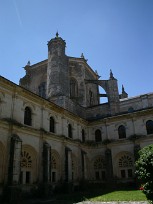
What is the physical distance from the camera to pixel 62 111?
24578 millimetres

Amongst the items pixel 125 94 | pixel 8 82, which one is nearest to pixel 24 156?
pixel 8 82

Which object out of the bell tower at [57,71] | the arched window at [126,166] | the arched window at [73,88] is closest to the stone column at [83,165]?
the arched window at [126,166]

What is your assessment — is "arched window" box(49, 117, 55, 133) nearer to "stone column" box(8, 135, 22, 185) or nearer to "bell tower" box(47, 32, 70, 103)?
"stone column" box(8, 135, 22, 185)

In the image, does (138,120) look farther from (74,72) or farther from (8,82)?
(8,82)

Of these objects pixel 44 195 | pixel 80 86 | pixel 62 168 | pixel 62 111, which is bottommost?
pixel 44 195

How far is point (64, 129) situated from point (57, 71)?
10234 millimetres

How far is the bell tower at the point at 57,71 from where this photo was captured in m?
29.6

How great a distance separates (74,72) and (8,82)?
19.3 meters

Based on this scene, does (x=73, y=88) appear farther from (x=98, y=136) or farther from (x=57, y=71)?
(x=98, y=136)

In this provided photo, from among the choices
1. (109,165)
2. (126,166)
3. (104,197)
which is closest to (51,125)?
(109,165)

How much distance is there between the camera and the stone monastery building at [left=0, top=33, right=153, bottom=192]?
17.7 metres

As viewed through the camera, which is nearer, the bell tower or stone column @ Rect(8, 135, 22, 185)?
stone column @ Rect(8, 135, 22, 185)

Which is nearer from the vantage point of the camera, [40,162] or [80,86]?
[40,162]

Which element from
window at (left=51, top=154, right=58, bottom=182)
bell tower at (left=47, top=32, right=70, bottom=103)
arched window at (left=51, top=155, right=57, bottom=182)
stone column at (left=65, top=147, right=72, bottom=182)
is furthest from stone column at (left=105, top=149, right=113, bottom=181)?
bell tower at (left=47, top=32, right=70, bottom=103)
